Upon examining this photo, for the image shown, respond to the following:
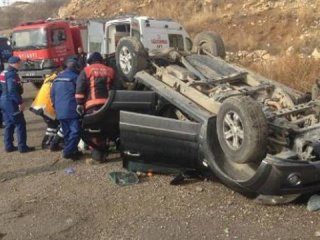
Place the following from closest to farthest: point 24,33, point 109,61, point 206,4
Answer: point 109,61 < point 24,33 < point 206,4

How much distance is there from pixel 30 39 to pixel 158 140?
12623 millimetres

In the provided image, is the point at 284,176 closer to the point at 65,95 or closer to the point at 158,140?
the point at 158,140

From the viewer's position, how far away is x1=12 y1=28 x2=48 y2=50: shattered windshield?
16.6 m

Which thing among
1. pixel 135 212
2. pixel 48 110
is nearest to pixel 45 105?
pixel 48 110

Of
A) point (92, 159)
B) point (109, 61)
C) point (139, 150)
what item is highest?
point (109, 61)

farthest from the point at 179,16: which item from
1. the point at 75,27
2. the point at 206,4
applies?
the point at 75,27

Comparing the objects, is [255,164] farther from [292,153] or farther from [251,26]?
[251,26]

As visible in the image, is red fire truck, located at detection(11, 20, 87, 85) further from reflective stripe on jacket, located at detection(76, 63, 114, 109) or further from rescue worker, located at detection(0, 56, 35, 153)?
reflective stripe on jacket, located at detection(76, 63, 114, 109)

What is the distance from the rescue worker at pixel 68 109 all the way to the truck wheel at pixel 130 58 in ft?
2.28

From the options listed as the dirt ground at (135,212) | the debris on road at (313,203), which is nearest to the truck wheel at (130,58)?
the dirt ground at (135,212)

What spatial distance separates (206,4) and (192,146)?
946 inches

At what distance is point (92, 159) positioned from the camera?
671cm

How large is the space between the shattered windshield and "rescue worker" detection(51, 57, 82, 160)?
32.9 ft

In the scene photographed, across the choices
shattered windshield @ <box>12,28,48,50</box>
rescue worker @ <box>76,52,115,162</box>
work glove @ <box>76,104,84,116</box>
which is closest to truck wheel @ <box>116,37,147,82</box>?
rescue worker @ <box>76,52,115,162</box>
